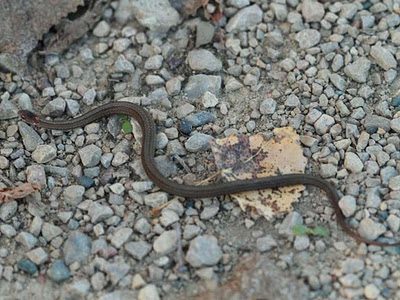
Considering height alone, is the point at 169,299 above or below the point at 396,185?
below

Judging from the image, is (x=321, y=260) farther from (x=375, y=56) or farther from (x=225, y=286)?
(x=375, y=56)

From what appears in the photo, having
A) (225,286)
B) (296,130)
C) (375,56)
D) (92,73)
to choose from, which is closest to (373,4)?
(375,56)

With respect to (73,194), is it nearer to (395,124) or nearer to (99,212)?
(99,212)

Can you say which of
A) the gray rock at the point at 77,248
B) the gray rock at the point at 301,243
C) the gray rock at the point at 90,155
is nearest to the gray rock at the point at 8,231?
the gray rock at the point at 77,248

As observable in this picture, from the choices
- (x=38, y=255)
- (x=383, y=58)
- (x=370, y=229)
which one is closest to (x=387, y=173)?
(x=370, y=229)

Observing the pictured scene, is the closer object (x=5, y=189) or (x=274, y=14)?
(x=5, y=189)

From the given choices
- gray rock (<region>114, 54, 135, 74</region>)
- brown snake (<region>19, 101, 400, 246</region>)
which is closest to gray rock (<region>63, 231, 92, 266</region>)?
brown snake (<region>19, 101, 400, 246</region>)
